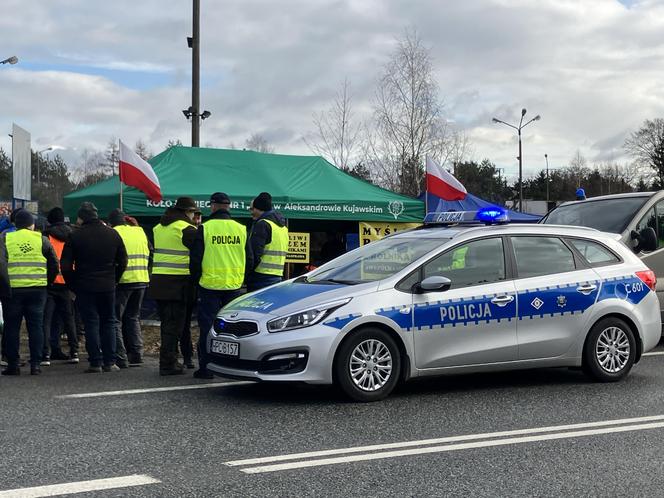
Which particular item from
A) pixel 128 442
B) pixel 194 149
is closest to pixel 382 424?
pixel 128 442

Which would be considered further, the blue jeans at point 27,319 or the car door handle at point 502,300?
the blue jeans at point 27,319

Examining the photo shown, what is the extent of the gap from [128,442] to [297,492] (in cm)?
170

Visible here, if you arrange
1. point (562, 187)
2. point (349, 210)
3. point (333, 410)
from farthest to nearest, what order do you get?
point (562, 187), point (349, 210), point (333, 410)

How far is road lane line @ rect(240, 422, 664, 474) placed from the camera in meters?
5.44

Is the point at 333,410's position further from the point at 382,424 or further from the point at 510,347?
the point at 510,347

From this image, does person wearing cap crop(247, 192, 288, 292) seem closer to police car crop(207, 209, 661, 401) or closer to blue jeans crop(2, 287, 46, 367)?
police car crop(207, 209, 661, 401)

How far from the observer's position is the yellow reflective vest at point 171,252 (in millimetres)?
9406

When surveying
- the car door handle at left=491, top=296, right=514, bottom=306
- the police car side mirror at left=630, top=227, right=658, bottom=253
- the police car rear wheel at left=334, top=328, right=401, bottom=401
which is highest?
the police car side mirror at left=630, top=227, right=658, bottom=253

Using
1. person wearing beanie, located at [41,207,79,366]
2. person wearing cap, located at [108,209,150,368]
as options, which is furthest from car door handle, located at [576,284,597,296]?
person wearing beanie, located at [41,207,79,366]

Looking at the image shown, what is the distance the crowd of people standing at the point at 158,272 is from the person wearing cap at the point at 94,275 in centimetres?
1

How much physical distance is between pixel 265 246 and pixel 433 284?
2608mm

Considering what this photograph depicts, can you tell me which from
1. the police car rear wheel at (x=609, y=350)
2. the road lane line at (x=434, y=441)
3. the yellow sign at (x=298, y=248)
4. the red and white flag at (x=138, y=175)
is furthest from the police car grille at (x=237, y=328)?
the yellow sign at (x=298, y=248)

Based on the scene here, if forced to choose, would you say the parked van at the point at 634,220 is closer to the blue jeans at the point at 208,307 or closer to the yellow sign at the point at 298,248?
the yellow sign at the point at 298,248

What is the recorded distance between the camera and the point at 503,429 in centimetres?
659
